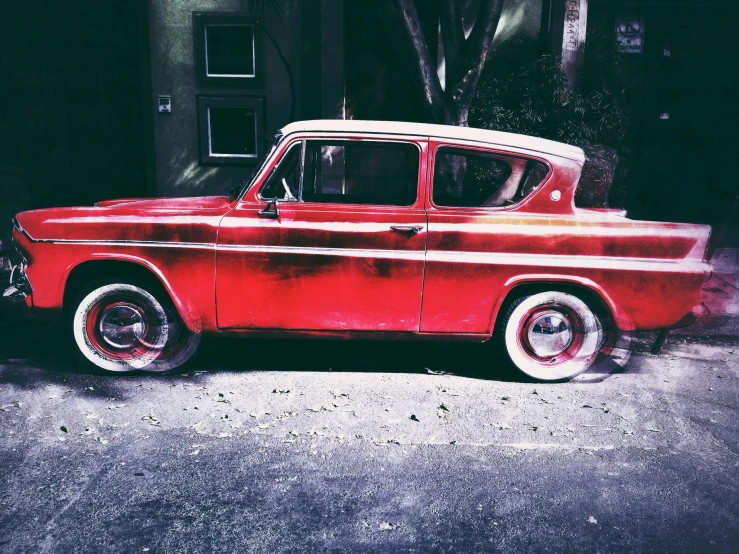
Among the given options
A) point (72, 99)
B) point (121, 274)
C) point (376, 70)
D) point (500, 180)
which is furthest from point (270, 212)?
point (72, 99)

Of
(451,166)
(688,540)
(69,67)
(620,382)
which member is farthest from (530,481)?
(69,67)

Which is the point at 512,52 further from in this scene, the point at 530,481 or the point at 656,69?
the point at 530,481

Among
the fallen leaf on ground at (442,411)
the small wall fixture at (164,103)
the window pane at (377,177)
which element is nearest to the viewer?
the fallen leaf on ground at (442,411)

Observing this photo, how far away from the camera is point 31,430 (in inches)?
156

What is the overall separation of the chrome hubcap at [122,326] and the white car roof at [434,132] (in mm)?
1685

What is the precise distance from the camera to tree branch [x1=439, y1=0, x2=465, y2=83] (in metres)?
7.32

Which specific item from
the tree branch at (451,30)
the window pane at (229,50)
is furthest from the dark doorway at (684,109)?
the window pane at (229,50)

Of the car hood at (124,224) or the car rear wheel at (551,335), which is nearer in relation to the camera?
the car hood at (124,224)

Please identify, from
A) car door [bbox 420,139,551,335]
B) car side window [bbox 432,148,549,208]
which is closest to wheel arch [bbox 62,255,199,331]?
car door [bbox 420,139,551,335]

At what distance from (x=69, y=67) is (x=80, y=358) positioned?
674 centimetres

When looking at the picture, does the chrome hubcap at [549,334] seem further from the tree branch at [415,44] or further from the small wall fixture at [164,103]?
the small wall fixture at [164,103]

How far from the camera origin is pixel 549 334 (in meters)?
4.90

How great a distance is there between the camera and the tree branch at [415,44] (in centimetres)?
704

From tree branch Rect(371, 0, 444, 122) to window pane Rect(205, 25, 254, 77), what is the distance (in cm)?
334
